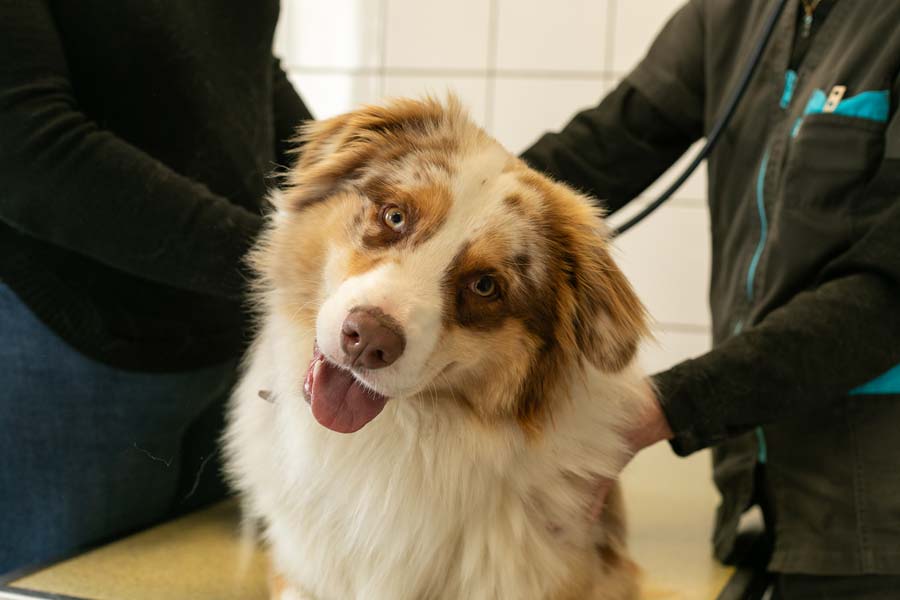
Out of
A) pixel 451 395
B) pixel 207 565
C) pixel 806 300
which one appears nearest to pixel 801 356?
pixel 806 300

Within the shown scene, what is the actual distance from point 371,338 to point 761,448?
800 mm

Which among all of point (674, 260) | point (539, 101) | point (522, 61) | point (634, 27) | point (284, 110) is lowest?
point (674, 260)

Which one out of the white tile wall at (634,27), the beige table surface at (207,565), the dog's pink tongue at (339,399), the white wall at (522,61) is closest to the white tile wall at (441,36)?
the white wall at (522,61)

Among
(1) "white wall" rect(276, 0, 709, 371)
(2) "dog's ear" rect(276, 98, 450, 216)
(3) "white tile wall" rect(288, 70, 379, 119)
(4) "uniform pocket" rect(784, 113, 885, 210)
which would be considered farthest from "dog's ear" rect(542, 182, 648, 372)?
(1) "white wall" rect(276, 0, 709, 371)

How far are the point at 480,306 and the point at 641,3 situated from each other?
2.17m

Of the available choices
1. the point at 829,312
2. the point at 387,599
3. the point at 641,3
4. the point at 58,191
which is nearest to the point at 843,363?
the point at 829,312

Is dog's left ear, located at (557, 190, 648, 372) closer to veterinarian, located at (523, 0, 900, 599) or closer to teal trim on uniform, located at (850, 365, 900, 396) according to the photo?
veterinarian, located at (523, 0, 900, 599)

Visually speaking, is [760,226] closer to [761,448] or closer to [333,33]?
[761,448]

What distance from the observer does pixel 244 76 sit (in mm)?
1270

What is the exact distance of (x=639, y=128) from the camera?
171 centimetres

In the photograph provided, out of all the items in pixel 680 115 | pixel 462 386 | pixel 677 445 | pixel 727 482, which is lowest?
pixel 727 482

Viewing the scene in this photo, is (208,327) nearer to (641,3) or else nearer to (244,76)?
(244,76)

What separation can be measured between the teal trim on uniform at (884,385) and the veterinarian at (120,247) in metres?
0.87

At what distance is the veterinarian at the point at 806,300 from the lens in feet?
4.10
